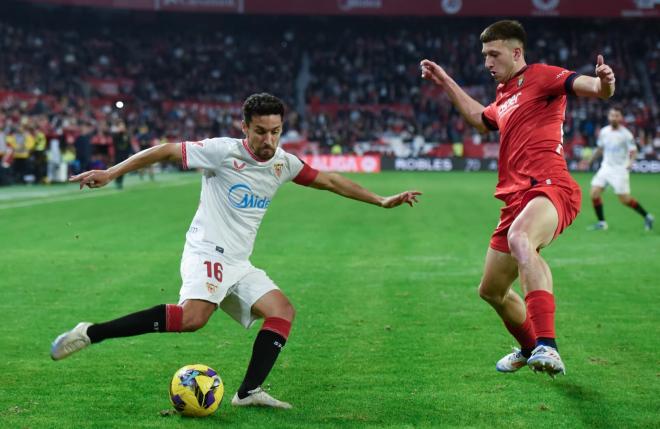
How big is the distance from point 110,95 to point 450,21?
21.9m

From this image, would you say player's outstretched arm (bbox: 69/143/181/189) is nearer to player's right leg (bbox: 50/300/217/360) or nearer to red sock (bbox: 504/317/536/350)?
player's right leg (bbox: 50/300/217/360)

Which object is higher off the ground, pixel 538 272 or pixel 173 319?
pixel 538 272

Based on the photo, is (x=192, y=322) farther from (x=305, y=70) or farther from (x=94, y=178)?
(x=305, y=70)

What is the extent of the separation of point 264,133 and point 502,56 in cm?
182

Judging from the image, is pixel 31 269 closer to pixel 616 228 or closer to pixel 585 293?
pixel 585 293

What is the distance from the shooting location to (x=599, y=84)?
583cm

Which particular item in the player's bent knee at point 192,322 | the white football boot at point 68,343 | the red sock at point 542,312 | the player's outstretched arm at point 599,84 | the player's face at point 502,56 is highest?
the player's face at point 502,56

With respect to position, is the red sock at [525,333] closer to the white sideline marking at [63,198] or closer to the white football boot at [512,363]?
the white football boot at [512,363]

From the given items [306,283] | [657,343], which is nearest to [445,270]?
[306,283]

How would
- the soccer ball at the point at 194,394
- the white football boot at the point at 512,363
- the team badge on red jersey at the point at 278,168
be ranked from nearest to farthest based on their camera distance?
the soccer ball at the point at 194,394 < the team badge on red jersey at the point at 278,168 < the white football boot at the point at 512,363

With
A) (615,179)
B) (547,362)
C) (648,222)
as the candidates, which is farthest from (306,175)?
(615,179)

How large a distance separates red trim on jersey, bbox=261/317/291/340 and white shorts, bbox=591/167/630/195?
13806 mm

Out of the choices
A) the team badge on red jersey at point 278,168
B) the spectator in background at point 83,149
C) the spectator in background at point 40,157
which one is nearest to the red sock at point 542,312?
the team badge on red jersey at point 278,168

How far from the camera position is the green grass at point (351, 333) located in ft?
19.0
